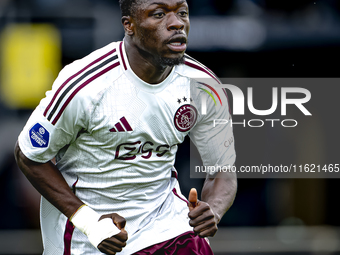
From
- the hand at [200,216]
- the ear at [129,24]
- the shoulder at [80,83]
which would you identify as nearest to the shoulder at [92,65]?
the shoulder at [80,83]

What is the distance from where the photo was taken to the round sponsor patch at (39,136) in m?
3.06

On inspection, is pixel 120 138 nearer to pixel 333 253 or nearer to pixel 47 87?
pixel 47 87

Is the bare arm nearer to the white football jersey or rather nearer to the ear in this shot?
the white football jersey

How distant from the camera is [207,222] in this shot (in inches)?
119

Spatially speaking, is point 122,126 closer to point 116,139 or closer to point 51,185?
point 116,139

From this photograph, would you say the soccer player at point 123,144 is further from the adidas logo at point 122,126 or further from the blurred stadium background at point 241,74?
the blurred stadium background at point 241,74

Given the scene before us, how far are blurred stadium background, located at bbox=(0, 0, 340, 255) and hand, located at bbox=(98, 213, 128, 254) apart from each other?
3.99 meters

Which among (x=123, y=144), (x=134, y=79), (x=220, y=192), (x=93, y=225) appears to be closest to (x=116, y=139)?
(x=123, y=144)

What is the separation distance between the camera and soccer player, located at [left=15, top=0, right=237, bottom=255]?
9.96 ft

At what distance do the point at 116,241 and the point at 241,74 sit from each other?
4627mm

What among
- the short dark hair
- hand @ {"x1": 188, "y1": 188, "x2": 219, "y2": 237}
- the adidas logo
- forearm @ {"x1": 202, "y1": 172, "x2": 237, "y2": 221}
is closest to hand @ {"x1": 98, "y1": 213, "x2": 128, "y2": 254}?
hand @ {"x1": 188, "y1": 188, "x2": 219, "y2": 237}

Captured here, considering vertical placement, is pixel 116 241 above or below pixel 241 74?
below

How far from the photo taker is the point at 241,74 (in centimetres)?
725

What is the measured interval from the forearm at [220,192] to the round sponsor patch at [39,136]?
102 centimetres
